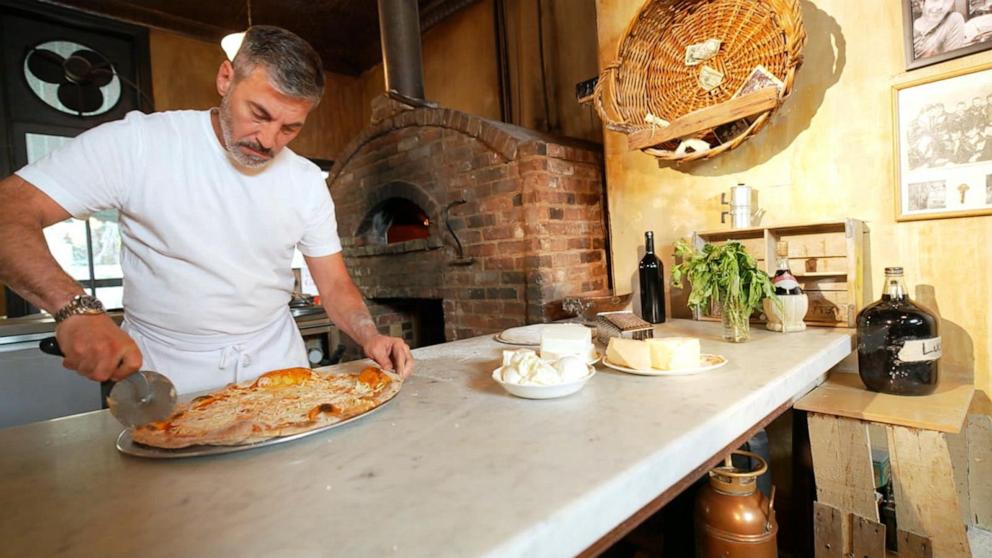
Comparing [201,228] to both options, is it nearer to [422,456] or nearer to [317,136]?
[422,456]

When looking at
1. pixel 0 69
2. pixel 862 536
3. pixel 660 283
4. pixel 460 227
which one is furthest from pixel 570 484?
pixel 0 69

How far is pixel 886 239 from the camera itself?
4.87 feet

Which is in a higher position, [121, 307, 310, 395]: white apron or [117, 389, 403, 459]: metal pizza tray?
[121, 307, 310, 395]: white apron

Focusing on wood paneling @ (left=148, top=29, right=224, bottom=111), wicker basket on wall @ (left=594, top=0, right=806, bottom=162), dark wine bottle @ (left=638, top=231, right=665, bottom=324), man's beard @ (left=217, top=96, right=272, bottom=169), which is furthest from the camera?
wood paneling @ (left=148, top=29, right=224, bottom=111)

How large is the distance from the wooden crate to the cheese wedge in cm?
81

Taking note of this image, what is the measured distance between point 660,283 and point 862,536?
0.91m

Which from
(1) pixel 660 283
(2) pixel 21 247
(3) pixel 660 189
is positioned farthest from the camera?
(3) pixel 660 189

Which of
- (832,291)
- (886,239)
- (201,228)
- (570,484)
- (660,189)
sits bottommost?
(570,484)

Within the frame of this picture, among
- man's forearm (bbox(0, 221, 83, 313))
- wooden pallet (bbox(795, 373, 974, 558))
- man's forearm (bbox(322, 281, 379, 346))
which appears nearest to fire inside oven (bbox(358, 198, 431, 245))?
man's forearm (bbox(322, 281, 379, 346))

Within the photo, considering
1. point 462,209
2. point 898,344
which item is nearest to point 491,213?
point 462,209

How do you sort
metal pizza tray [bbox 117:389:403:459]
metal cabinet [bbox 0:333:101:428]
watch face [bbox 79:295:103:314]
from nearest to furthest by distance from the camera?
metal pizza tray [bbox 117:389:403:459] < watch face [bbox 79:295:103:314] < metal cabinet [bbox 0:333:101:428]

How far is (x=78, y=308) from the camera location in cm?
78

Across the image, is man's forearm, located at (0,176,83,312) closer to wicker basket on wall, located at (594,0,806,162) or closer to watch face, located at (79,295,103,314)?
watch face, located at (79,295,103,314)

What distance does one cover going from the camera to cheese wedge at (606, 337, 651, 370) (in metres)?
1.03
